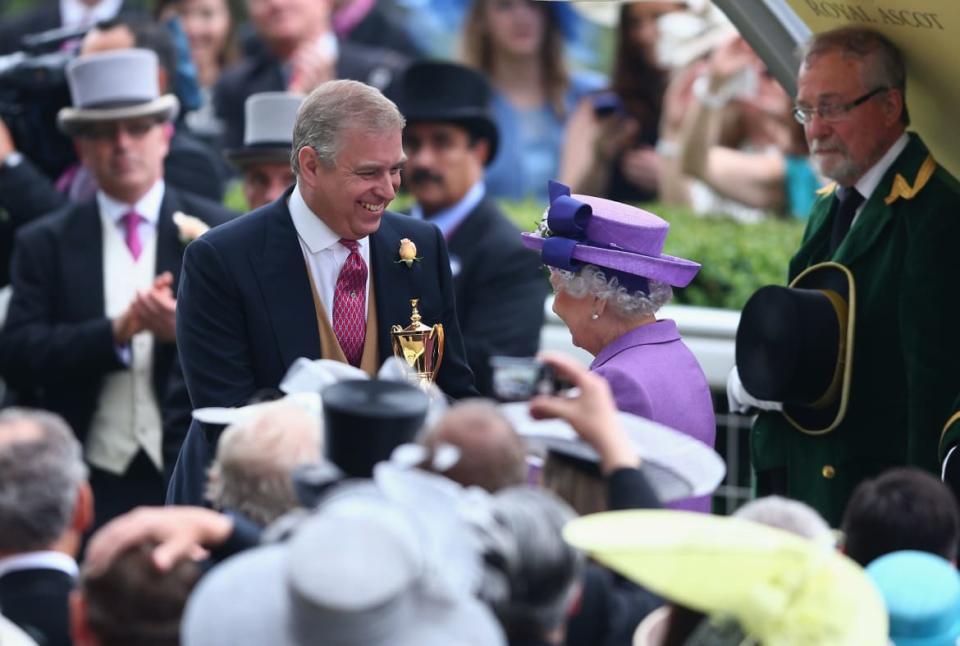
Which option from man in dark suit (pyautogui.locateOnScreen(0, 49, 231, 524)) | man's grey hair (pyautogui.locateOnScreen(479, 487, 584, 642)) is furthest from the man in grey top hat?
man's grey hair (pyautogui.locateOnScreen(479, 487, 584, 642))

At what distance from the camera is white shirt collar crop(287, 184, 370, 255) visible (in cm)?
433

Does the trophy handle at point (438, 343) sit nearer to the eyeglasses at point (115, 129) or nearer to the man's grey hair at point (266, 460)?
the man's grey hair at point (266, 460)

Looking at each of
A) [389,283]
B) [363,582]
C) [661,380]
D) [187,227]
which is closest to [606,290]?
[661,380]

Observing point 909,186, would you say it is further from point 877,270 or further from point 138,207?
point 138,207

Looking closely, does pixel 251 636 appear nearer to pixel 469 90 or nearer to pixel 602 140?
pixel 469 90

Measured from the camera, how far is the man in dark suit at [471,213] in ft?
20.9

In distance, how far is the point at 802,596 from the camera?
258 centimetres

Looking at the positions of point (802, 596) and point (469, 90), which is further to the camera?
point (469, 90)

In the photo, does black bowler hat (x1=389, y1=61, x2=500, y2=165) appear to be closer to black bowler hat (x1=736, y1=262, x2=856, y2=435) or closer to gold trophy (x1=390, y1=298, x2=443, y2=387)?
black bowler hat (x1=736, y1=262, x2=856, y2=435)

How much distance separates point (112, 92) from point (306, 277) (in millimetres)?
2261

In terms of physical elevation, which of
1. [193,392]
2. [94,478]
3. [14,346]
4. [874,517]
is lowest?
[94,478]

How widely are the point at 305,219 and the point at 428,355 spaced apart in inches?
19.2

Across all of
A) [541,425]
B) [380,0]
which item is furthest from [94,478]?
[380,0]

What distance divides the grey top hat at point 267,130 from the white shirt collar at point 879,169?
85.8 inches
